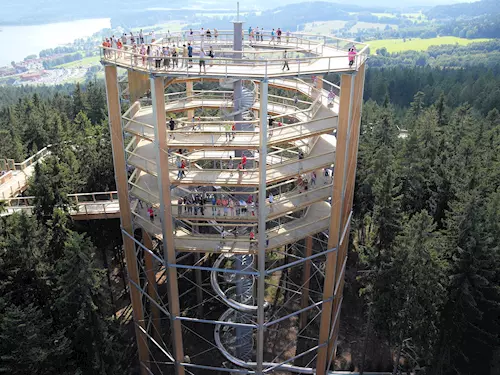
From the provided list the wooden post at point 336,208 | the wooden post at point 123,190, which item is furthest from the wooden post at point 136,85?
the wooden post at point 336,208

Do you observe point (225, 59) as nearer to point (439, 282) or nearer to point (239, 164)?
point (239, 164)

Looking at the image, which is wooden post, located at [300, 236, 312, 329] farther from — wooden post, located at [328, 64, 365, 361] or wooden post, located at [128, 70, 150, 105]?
wooden post, located at [128, 70, 150, 105]

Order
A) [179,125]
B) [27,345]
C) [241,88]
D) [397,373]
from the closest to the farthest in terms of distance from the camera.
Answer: [27,345]
[241,88]
[179,125]
[397,373]

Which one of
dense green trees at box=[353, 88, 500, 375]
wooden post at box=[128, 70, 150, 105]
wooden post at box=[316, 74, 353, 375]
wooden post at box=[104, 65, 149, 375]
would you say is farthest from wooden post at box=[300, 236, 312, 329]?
wooden post at box=[128, 70, 150, 105]

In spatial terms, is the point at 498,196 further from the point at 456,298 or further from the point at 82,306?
the point at 82,306

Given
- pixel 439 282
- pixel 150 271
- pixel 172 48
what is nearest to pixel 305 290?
pixel 439 282

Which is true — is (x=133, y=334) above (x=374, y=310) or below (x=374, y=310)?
below

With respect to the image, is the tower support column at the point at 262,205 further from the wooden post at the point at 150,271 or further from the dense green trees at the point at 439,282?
the dense green trees at the point at 439,282

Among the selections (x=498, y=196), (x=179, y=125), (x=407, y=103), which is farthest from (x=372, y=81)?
(x=179, y=125)
